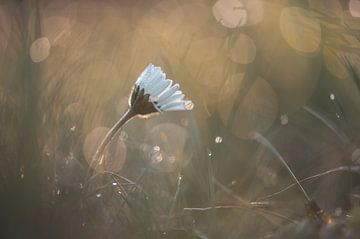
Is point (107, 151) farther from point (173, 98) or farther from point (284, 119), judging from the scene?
point (284, 119)

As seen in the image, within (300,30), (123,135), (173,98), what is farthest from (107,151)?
(300,30)

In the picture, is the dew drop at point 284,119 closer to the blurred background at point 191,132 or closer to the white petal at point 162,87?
the blurred background at point 191,132

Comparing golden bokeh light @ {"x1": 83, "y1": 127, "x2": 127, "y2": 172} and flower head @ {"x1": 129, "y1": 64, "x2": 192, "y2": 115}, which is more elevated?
flower head @ {"x1": 129, "y1": 64, "x2": 192, "y2": 115}

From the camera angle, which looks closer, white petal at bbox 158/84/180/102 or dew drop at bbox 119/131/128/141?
white petal at bbox 158/84/180/102

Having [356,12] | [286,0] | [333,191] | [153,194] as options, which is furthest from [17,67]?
[356,12]

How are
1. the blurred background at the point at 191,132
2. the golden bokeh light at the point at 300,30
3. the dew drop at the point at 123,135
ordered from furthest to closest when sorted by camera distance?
the golden bokeh light at the point at 300,30 → the dew drop at the point at 123,135 → the blurred background at the point at 191,132

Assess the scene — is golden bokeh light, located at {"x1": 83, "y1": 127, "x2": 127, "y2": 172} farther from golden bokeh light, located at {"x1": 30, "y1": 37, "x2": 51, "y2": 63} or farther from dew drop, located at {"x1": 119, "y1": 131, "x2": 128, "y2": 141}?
golden bokeh light, located at {"x1": 30, "y1": 37, "x2": 51, "y2": 63}

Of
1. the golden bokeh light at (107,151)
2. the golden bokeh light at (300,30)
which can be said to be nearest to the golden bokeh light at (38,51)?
the golden bokeh light at (107,151)

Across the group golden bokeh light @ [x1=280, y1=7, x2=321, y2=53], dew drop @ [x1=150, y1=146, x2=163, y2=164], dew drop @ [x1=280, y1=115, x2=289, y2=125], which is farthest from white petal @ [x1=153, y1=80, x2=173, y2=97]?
golden bokeh light @ [x1=280, y1=7, x2=321, y2=53]
